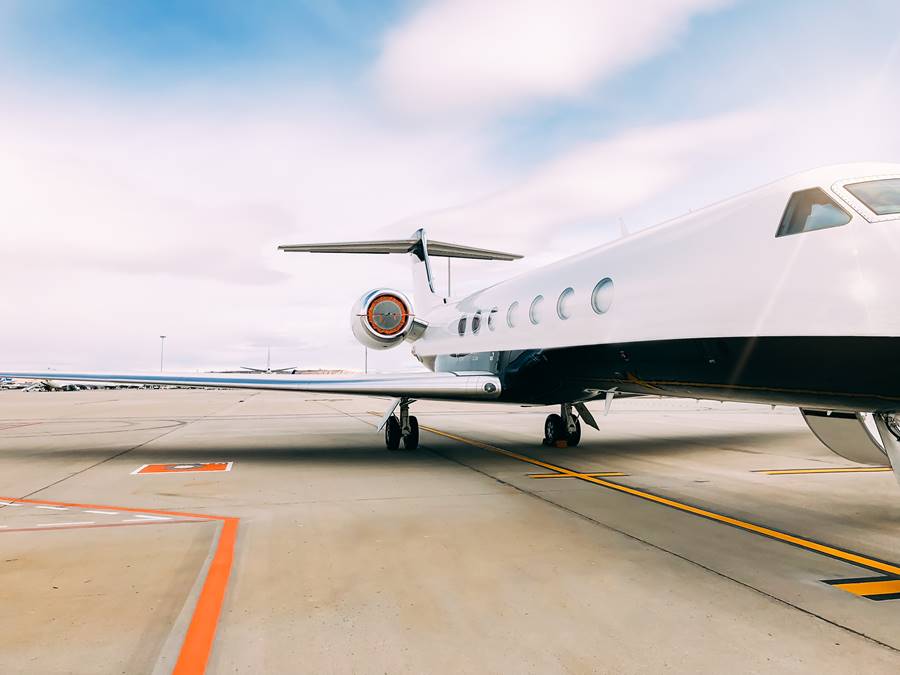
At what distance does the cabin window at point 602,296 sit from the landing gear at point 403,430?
5259mm

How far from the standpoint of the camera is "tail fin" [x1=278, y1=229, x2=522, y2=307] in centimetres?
1574

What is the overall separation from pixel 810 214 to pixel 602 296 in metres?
2.53

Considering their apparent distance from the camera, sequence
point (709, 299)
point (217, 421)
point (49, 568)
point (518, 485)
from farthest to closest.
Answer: point (217, 421) → point (518, 485) → point (709, 299) → point (49, 568)

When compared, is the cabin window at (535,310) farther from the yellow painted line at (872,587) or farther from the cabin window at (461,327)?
the yellow painted line at (872,587)

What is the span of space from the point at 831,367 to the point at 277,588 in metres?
4.05

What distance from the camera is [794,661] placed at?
280cm

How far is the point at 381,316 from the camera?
498 inches

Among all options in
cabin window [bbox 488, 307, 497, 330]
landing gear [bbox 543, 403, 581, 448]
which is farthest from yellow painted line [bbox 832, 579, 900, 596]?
landing gear [bbox 543, 403, 581, 448]

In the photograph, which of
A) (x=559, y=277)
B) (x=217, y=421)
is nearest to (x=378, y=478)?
(x=559, y=277)

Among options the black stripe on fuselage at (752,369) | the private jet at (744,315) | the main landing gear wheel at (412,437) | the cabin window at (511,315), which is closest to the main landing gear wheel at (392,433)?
the main landing gear wheel at (412,437)

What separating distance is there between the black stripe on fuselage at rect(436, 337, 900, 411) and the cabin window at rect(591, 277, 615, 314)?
0.45 metres

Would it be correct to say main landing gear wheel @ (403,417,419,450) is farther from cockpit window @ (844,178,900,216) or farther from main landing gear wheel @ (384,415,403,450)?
cockpit window @ (844,178,900,216)

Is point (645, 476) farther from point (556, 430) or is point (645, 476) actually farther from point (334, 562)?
point (334, 562)

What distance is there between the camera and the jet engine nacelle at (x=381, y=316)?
12.6m
